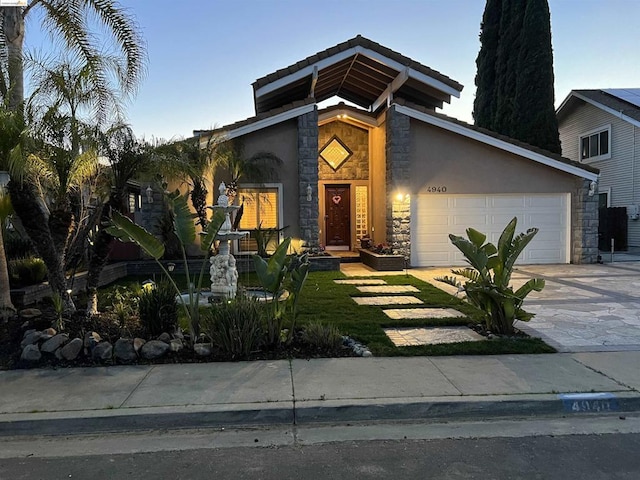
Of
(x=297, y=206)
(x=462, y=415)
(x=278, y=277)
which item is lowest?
(x=462, y=415)

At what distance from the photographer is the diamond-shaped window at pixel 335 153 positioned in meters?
17.8

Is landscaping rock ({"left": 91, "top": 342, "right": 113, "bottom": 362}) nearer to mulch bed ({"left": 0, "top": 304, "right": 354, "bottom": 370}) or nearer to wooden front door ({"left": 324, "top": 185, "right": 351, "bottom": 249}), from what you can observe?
mulch bed ({"left": 0, "top": 304, "right": 354, "bottom": 370})

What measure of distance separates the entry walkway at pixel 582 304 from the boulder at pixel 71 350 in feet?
19.3

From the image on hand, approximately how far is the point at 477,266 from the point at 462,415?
8.60 feet

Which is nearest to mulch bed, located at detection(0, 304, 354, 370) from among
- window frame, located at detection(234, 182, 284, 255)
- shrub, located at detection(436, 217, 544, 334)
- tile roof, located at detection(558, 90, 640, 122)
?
shrub, located at detection(436, 217, 544, 334)

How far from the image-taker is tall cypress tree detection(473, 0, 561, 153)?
866 inches

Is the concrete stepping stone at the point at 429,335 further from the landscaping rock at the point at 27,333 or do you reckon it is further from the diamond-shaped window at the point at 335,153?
the diamond-shaped window at the point at 335,153

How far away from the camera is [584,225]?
1559 cm

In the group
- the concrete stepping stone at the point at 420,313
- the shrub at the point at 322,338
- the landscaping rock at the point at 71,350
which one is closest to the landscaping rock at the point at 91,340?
the landscaping rock at the point at 71,350

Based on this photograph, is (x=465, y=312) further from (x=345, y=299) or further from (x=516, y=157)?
(x=516, y=157)

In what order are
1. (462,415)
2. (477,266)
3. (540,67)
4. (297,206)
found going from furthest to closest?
(540,67) < (297,206) < (477,266) < (462,415)

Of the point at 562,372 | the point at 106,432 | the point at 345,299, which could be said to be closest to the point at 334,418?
the point at 106,432

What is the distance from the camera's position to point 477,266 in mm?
6605

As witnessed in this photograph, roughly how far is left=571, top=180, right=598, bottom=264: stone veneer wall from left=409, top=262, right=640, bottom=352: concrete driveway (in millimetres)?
1017
